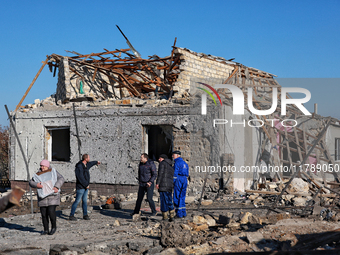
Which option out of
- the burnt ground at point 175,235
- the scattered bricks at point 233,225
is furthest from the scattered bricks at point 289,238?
the scattered bricks at point 233,225

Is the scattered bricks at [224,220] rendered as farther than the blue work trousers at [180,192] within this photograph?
No

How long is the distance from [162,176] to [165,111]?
14.4 feet

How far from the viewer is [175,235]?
643cm

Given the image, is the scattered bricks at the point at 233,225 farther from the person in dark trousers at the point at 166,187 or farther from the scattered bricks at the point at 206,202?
the scattered bricks at the point at 206,202

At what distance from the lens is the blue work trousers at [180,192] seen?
841 cm

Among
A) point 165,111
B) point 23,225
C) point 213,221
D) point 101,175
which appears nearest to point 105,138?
point 101,175

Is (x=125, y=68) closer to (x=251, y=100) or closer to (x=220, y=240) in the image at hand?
(x=251, y=100)

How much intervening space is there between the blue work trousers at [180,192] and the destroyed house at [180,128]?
3.62 metres

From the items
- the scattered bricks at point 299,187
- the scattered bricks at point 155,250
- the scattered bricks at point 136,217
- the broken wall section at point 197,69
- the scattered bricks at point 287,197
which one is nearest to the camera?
the scattered bricks at point 155,250

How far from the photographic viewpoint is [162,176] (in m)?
8.17

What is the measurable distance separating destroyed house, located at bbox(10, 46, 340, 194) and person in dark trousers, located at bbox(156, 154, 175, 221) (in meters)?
3.89

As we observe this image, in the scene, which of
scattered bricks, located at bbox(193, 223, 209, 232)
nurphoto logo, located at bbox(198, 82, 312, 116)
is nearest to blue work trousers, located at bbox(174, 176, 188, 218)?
scattered bricks, located at bbox(193, 223, 209, 232)

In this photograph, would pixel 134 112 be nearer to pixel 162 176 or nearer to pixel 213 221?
pixel 162 176

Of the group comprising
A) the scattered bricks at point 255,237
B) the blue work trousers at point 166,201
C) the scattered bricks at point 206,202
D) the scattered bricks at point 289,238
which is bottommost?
the scattered bricks at point 206,202
